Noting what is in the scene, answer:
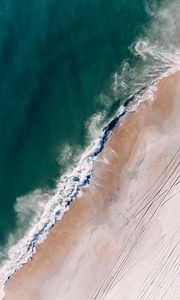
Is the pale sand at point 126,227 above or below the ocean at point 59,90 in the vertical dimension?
below

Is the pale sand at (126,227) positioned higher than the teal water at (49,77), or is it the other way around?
the teal water at (49,77)

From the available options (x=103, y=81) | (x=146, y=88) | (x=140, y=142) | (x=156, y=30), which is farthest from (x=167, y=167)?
(x=156, y=30)

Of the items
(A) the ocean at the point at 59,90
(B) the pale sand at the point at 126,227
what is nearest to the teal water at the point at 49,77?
(A) the ocean at the point at 59,90

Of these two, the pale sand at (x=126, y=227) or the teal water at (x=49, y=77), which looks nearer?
the pale sand at (x=126, y=227)

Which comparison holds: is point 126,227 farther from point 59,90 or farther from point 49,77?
point 49,77

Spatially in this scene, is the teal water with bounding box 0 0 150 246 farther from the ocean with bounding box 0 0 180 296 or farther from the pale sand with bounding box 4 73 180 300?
the pale sand with bounding box 4 73 180 300

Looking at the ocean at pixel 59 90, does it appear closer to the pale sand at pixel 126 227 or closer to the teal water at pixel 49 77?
the teal water at pixel 49 77
